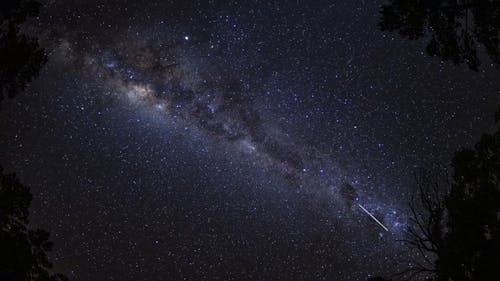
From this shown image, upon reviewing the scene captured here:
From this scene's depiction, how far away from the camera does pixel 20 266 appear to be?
686 centimetres

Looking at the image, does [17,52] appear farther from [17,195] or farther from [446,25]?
[446,25]

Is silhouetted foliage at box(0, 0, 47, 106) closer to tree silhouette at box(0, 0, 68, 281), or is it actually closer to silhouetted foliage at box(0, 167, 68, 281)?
tree silhouette at box(0, 0, 68, 281)

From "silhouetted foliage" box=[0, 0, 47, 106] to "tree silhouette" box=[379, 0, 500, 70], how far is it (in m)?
6.19

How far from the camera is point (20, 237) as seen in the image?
7141 mm

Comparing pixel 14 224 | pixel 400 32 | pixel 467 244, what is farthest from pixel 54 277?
pixel 467 244

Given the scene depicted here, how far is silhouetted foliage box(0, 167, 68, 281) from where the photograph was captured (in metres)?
6.90

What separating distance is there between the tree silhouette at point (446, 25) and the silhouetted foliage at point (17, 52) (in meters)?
6.19

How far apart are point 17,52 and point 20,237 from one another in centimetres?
Result: 351

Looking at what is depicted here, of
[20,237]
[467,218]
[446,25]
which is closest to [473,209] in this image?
[467,218]

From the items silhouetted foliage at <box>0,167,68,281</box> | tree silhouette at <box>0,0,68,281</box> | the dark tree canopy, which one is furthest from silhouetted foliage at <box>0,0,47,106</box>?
the dark tree canopy

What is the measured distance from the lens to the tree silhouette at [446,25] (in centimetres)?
595

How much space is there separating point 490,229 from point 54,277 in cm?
900

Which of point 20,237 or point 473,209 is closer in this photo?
point 20,237

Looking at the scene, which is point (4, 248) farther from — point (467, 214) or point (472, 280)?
point (467, 214)
